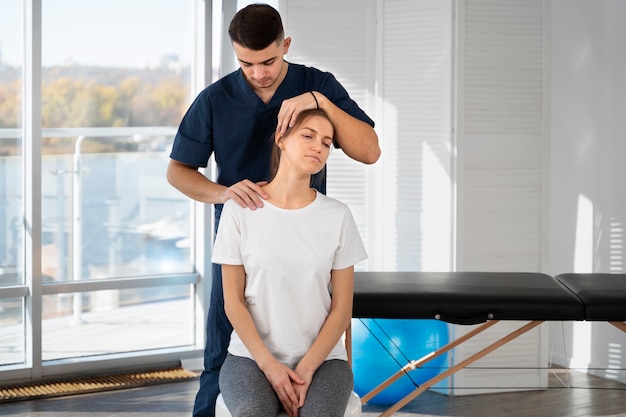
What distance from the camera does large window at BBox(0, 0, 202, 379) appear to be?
12.7 ft

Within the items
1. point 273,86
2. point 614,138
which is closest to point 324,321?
point 273,86

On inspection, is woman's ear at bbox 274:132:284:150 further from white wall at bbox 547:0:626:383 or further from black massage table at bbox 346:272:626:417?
white wall at bbox 547:0:626:383

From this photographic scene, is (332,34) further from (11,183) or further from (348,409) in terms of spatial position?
(348,409)

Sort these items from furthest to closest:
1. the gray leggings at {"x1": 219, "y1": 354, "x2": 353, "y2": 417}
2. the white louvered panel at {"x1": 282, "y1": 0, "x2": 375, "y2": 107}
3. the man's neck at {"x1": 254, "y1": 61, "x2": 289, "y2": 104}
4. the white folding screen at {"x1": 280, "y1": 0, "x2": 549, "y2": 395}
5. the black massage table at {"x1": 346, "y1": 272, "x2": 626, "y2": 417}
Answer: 1. the white louvered panel at {"x1": 282, "y1": 0, "x2": 375, "y2": 107}
2. the white folding screen at {"x1": 280, "y1": 0, "x2": 549, "y2": 395}
3. the black massage table at {"x1": 346, "y1": 272, "x2": 626, "y2": 417}
4. the man's neck at {"x1": 254, "y1": 61, "x2": 289, "y2": 104}
5. the gray leggings at {"x1": 219, "y1": 354, "x2": 353, "y2": 417}

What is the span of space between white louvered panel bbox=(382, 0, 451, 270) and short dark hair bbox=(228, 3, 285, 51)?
1.83 metres

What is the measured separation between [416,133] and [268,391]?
2094 millimetres

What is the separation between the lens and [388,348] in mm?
3564

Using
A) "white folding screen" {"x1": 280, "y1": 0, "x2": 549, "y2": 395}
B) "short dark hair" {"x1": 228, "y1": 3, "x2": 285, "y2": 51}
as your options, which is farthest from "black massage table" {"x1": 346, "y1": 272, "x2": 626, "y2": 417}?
"white folding screen" {"x1": 280, "y1": 0, "x2": 549, "y2": 395}

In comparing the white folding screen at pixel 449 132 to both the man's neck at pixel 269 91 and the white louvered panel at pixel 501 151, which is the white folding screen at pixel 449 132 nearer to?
the white louvered panel at pixel 501 151

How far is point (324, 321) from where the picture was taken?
2.04 m

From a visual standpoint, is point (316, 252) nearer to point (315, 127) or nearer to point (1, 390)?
point (315, 127)

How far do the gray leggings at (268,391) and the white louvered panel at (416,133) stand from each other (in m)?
1.86

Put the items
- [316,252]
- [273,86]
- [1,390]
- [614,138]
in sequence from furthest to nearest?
[614,138], [1,390], [273,86], [316,252]

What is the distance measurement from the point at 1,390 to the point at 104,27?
157 centimetres
